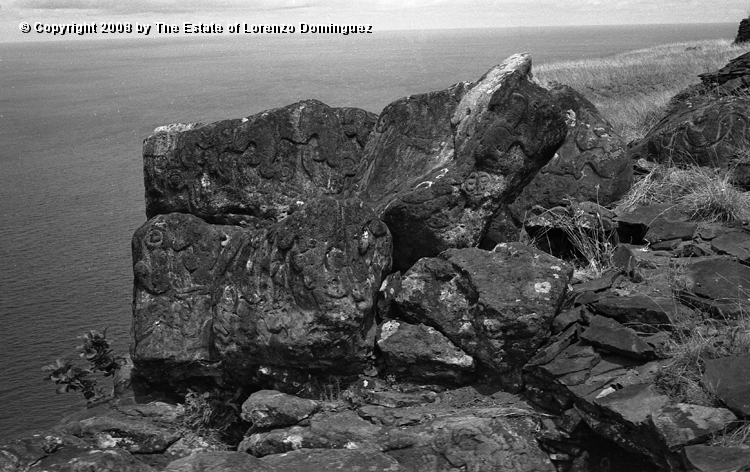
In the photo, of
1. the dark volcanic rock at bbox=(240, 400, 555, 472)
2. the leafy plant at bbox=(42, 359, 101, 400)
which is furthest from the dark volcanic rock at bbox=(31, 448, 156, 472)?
the leafy plant at bbox=(42, 359, 101, 400)

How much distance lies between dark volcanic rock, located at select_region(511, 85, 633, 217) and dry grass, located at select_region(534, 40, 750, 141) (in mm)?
5494

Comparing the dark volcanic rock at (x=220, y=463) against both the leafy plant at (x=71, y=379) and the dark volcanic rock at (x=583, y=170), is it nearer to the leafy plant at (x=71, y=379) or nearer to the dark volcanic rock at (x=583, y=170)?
the leafy plant at (x=71, y=379)

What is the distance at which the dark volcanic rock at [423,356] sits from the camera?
6582 mm

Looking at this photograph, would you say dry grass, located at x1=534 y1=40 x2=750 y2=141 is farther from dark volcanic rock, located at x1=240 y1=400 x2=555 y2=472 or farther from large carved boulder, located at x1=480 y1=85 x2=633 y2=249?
dark volcanic rock, located at x1=240 y1=400 x2=555 y2=472

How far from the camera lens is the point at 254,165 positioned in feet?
26.2

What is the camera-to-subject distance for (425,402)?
6574 mm

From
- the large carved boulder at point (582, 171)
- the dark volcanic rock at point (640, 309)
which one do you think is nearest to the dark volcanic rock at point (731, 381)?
the dark volcanic rock at point (640, 309)

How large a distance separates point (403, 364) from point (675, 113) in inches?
245

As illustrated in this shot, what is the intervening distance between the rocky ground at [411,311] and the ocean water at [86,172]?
2.94 metres

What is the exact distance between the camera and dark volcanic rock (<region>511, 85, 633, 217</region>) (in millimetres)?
8867

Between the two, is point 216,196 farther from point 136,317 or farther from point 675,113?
point 675,113

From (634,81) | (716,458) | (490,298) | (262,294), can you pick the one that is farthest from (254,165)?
(634,81)

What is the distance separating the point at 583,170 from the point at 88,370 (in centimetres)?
536

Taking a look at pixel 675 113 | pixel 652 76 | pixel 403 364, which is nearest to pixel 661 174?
pixel 675 113
